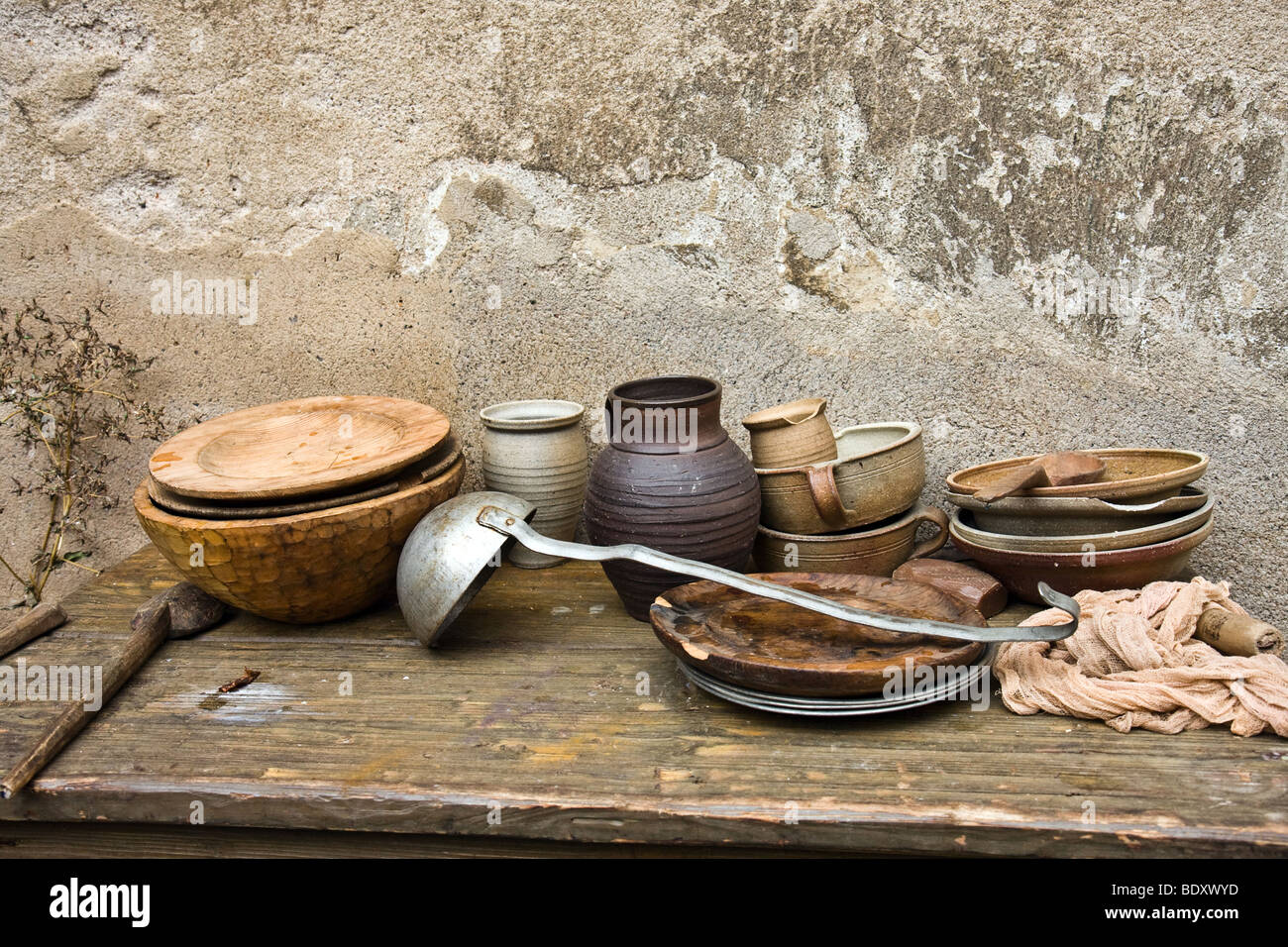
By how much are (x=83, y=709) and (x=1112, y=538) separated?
6.24 feet

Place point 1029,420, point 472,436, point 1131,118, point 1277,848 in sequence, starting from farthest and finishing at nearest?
point 472,436 → point 1029,420 → point 1131,118 → point 1277,848

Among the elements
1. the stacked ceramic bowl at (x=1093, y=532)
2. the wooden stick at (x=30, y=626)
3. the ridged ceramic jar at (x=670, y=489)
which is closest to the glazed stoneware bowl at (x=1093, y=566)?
the stacked ceramic bowl at (x=1093, y=532)

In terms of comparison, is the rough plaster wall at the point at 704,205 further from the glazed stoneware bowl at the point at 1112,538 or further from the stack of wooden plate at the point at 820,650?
the stack of wooden plate at the point at 820,650

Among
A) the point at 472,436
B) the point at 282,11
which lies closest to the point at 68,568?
the point at 472,436

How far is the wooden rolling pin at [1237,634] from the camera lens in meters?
1.56

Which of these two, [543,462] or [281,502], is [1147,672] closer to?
[543,462]

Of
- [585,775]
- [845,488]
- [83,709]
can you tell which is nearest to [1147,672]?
[845,488]

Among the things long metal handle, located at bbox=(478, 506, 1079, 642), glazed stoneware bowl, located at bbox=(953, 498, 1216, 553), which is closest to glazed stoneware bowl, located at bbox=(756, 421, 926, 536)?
glazed stoneware bowl, located at bbox=(953, 498, 1216, 553)

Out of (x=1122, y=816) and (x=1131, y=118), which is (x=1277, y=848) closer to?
(x=1122, y=816)

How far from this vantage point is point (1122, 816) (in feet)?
4.07

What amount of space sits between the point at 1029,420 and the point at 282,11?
2.08m

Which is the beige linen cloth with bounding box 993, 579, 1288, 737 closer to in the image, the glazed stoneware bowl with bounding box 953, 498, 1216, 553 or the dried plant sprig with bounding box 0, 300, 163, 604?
the glazed stoneware bowl with bounding box 953, 498, 1216, 553

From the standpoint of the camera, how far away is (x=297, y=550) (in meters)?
1.71

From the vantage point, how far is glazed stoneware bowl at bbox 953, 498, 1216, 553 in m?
1.74
